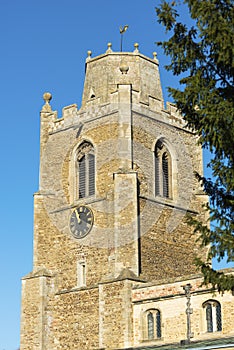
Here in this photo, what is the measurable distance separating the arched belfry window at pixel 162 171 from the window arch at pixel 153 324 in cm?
691

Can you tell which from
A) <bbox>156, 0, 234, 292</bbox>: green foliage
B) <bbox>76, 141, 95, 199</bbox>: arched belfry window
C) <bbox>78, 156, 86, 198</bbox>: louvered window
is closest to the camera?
<bbox>156, 0, 234, 292</bbox>: green foliage

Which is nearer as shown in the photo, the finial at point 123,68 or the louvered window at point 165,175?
the finial at point 123,68

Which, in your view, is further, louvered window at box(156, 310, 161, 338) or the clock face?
the clock face

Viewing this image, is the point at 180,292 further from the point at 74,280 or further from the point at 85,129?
the point at 85,129

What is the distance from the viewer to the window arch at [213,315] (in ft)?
90.2

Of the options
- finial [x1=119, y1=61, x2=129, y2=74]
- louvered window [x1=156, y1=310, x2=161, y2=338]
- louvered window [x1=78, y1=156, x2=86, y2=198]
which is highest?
finial [x1=119, y1=61, x2=129, y2=74]

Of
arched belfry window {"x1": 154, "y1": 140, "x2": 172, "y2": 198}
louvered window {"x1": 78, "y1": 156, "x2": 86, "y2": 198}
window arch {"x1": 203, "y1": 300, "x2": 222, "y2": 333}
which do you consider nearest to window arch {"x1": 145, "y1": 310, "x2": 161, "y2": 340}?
window arch {"x1": 203, "y1": 300, "x2": 222, "y2": 333}

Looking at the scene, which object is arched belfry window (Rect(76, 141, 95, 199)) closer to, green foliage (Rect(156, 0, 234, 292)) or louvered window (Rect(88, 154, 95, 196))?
louvered window (Rect(88, 154, 95, 196))

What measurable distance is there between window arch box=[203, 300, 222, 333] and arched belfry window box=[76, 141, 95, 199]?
8.86m

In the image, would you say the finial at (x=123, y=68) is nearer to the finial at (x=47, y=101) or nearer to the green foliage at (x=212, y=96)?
the finial at (x=47, y=101)

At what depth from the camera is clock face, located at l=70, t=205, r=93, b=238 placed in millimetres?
33656

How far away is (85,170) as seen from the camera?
35.1 metres

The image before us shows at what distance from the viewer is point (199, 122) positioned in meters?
15.8

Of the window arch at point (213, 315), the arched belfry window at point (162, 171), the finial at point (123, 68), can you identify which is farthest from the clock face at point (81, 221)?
the window arch at point (213, 315)
